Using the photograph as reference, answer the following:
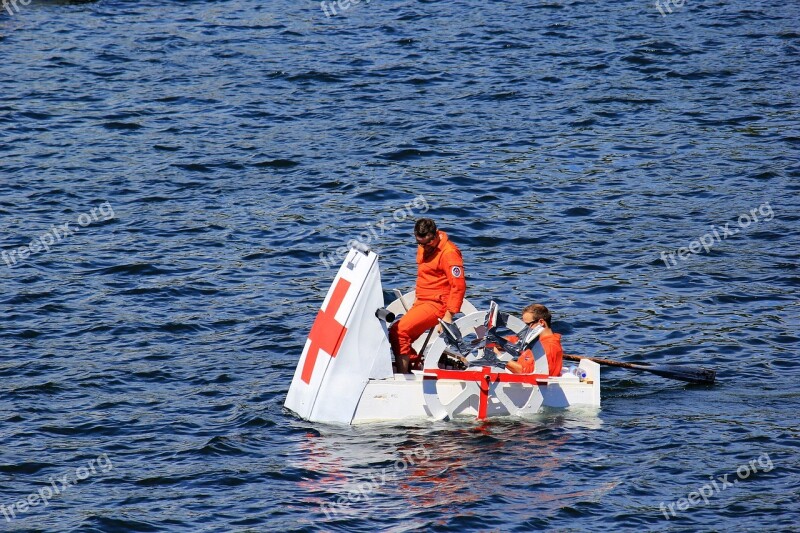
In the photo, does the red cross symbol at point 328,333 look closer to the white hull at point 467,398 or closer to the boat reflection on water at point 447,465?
the white hull at point 467,398

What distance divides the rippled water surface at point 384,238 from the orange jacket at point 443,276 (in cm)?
159

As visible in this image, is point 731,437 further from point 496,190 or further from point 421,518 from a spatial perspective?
point 496,190

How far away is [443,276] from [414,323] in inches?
27.3

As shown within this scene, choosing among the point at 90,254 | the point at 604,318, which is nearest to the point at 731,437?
the point at 604,318

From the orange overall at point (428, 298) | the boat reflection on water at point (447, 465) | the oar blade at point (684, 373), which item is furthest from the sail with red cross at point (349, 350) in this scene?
the oar blade at point (684, 373)

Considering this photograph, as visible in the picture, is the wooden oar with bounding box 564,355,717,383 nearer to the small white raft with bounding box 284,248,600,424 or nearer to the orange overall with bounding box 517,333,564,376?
the orange overall with bounding box 517,333,564,376

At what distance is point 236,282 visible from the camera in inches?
718

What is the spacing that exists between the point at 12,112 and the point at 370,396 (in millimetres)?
16182

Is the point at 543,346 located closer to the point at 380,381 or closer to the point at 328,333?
the point at 380,381

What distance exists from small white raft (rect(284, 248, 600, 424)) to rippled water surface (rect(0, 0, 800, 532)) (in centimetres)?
23

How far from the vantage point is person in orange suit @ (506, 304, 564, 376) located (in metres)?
13.4

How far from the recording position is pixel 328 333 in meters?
13.4

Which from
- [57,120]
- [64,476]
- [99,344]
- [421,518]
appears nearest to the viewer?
[421,518]

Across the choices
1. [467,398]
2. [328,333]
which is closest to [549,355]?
[467,398]
